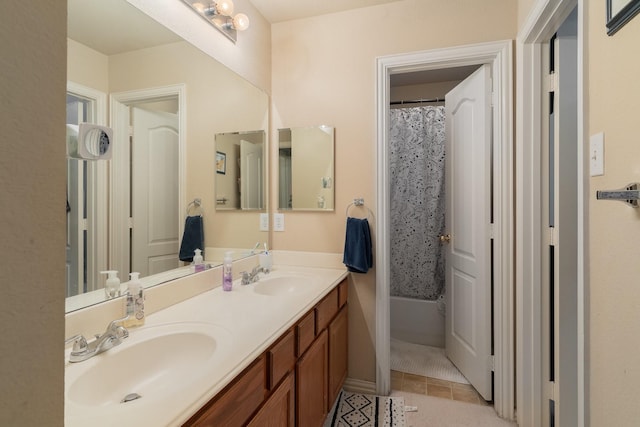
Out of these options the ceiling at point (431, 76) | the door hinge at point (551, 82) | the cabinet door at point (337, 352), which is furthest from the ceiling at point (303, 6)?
the cabinet door at point (337, 352)

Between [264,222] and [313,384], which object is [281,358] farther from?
[264,222]

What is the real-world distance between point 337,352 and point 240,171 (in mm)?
1242

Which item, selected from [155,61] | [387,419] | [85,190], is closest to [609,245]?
[387,419]

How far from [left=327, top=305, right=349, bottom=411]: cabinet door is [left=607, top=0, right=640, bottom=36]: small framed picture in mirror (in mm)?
1586

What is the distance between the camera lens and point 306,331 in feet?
4.44

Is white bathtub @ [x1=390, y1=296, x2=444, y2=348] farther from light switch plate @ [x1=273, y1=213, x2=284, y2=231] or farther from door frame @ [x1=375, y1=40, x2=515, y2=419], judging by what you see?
light switch plate @ [x1=273, y1=213, x2=284, y2=231]

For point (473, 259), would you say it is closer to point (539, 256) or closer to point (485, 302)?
point (485, 302)

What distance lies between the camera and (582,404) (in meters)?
0.99

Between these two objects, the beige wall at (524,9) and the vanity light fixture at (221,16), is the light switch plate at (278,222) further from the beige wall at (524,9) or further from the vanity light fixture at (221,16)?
the beige wall at (524,9)

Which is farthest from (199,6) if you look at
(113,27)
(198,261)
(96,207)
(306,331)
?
(306,331)

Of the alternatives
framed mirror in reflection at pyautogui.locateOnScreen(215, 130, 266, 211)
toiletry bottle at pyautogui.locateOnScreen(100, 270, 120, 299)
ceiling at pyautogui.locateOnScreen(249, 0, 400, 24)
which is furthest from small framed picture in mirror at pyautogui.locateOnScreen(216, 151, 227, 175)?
ceiling at pyautogui.locateOnScreen(249, 0, 400, 24)

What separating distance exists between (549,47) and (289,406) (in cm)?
213

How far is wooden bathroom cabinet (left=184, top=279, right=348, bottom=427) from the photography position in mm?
839

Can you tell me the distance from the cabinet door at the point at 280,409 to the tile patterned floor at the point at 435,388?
3.80 ft
